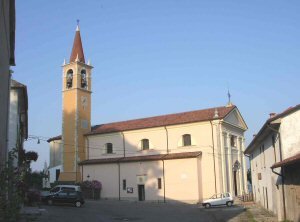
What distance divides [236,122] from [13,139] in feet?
101

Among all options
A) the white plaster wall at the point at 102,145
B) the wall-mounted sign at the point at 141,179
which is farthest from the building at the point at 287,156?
the white plaster wall at the point at 102,145

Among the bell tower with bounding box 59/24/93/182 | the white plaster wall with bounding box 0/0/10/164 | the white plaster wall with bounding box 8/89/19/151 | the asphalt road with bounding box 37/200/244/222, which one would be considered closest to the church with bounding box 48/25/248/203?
the bell tower with bounding box 59/24/93/182

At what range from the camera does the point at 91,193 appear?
45281 mm

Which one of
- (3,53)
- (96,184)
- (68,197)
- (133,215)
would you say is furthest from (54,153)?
(3,53)

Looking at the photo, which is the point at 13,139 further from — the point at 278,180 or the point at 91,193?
the point at 91,193

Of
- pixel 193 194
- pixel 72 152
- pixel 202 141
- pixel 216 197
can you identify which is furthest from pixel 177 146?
pixel 72 152

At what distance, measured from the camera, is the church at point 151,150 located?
1594 inches

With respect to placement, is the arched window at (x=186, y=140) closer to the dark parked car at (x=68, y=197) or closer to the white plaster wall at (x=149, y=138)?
the white plaster wall at (x=149, y=138)

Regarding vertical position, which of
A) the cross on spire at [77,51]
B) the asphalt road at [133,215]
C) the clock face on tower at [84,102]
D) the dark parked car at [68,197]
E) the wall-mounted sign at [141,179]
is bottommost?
the asphalt road at [133,215]

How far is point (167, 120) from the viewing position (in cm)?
4547

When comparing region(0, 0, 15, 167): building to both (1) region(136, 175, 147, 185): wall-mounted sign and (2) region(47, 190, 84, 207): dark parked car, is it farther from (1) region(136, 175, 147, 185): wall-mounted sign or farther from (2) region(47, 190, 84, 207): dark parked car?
(1) region(136, 175, 147, 185): wall-mounted sign

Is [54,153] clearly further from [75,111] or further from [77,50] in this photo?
[77,50]

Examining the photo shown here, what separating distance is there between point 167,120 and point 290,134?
2808 cm

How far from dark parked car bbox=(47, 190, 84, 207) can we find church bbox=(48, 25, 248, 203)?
1075cm
